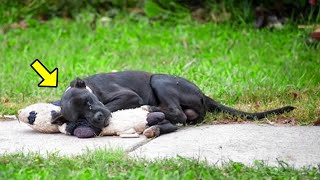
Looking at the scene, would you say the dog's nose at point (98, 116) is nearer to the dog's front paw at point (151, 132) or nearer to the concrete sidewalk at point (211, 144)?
the concrete sidewalk at point (211, 144)

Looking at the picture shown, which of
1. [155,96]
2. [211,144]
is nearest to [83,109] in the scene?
[155,96]

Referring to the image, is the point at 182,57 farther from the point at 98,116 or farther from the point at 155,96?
the point at 98,116

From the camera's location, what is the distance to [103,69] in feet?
28.9

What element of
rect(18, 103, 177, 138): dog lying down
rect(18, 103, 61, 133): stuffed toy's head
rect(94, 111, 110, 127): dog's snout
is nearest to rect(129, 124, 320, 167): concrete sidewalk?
rect(18, 103, 177, 138): dog lying down

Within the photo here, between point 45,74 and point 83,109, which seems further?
point 45,74

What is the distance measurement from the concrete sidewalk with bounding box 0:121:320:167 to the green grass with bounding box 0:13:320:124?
21.6 inches

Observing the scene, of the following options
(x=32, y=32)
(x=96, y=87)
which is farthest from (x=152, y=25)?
(x=96, y=87)

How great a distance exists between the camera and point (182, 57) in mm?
9336

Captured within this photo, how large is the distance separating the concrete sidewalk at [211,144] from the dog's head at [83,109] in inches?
6.0

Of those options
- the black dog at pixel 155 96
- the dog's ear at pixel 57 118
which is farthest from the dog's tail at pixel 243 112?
the dog's ear at pixel 57 118

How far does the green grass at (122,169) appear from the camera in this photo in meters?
4.61

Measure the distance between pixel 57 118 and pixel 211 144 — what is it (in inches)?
52.3

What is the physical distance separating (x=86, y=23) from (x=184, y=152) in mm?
5991

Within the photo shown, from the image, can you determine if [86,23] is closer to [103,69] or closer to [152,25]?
[152,25]
